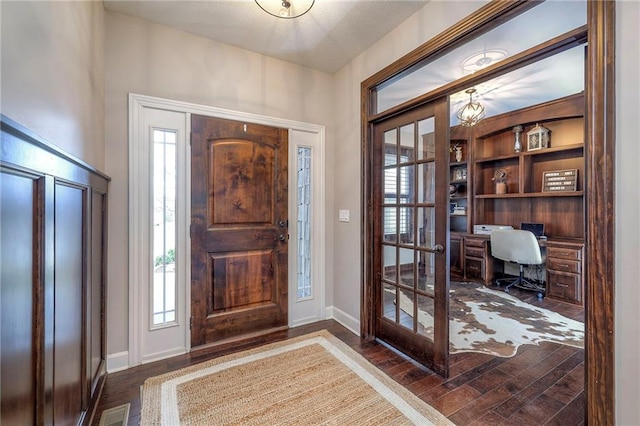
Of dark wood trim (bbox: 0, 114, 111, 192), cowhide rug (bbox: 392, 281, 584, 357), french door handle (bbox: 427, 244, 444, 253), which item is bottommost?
cowhide rug (bbox: 392, 281, 584, 357)

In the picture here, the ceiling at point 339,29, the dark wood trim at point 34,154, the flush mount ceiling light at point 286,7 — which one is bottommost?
the dark wood trim at point 34,154

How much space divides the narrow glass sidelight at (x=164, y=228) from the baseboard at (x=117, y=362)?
28cm

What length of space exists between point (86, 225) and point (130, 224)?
75 cm

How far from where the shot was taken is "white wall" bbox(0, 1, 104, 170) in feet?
2.70

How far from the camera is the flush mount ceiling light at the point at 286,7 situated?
1.91 metres

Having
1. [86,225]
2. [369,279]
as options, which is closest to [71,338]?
[86,225]

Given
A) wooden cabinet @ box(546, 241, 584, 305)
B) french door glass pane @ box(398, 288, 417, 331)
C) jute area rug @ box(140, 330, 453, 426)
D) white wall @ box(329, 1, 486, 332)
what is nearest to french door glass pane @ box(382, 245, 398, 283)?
french door glass pane @ box(398, 288, 417, 331)

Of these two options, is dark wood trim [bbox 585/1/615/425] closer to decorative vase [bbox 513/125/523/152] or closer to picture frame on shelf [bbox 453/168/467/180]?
decorative vase [bbox 513/125/523/152]

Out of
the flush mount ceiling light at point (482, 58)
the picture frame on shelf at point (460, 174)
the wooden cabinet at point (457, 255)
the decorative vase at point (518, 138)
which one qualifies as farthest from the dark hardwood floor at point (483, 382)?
the picture frame on shelf at point (460, 174)

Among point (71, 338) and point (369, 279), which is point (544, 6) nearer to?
point (369, 279)

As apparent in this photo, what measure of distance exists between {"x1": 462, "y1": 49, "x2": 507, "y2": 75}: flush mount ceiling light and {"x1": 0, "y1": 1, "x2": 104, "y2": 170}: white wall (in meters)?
2.89

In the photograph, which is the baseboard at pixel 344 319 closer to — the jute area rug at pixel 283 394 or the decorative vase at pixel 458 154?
the jute area rug at pixel 283 394

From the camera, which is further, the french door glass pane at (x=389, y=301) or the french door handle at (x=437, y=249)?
the french door glass pane at (x=389, y=301)

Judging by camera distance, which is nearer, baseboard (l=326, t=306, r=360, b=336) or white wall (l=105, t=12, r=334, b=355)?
white wall (l=105, t=12, r=334, b=355)
